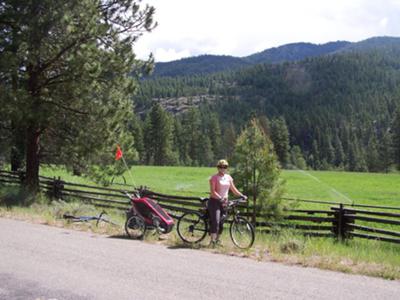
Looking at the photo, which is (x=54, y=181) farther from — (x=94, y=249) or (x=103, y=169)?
(x=94, y=249)

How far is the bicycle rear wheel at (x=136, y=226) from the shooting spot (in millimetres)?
10469

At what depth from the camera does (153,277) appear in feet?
22.3

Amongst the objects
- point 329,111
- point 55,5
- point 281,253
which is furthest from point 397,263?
point 329,111

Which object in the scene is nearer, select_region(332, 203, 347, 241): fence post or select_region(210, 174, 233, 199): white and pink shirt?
select_region(210, 174, 233, 199): white and pink shirt

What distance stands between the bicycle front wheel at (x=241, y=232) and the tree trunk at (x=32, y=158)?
11.9 m

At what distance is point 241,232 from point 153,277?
3206 millimetres

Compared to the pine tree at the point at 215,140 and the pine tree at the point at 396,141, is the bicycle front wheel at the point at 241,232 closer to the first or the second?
the pine tree at the point at 396,141

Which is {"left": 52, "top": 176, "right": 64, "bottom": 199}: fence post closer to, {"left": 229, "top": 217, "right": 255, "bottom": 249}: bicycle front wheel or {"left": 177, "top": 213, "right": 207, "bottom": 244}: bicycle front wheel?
{"left": 177, "top": 213, "right": 207, "bottom": 244}: bicycle front wheel

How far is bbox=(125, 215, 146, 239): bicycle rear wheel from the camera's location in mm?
10469

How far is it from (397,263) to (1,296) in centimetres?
654

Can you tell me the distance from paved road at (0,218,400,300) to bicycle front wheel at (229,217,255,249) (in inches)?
34.8

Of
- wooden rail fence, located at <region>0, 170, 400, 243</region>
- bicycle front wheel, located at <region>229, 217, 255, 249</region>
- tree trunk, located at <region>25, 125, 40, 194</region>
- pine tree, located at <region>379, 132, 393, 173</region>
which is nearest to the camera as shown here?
bicycle front wheel, located at <region>229, 217, 255, 249</region>

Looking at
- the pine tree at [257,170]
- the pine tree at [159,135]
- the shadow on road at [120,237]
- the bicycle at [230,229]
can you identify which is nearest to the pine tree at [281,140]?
the pine tree at [159,135]

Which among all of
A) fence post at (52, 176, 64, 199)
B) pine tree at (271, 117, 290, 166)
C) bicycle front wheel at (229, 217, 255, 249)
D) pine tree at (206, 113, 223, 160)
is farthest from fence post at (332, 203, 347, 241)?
pine tree at (206, 113, 223, 160)
